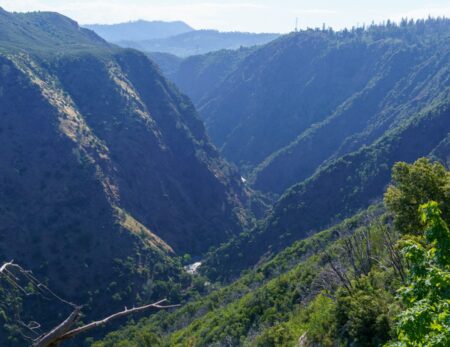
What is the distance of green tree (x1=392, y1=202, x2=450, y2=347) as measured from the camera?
28.8 ft

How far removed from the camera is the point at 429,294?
31.9ft

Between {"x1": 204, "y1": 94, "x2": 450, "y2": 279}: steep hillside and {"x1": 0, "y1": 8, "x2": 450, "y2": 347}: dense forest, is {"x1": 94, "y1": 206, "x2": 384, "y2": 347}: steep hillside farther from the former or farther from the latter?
{"x1": 204, "y1": 94, "x2": 450, "y2": 279}: steep hillside

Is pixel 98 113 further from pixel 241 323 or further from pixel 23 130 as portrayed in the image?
pixel 241 323

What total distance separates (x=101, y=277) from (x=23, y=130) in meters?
44.6

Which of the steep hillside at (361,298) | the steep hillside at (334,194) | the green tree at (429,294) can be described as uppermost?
the green tree at (429,294)

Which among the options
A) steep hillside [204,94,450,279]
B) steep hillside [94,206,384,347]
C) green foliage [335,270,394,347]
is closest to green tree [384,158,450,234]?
green foliage [335,270,394,347]

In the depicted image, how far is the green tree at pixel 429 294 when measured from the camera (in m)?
8.77

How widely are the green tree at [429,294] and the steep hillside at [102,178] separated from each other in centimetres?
8721

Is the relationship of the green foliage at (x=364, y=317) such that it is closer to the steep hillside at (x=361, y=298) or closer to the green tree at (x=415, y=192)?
the steep hillside at (x=361, y=298)

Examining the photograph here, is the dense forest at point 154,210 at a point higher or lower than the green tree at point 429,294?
lower

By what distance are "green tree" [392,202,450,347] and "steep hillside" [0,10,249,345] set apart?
87.2m

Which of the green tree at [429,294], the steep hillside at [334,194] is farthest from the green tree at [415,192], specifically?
the steep hillside at [334,194]

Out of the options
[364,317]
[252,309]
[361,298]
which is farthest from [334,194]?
[364,317]

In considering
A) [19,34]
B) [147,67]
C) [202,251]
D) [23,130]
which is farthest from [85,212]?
[19,34]
